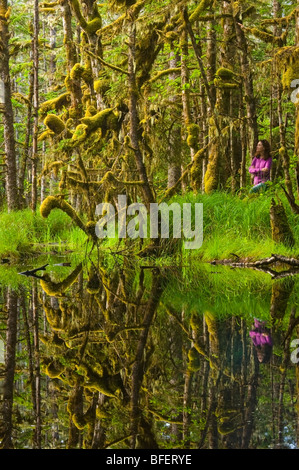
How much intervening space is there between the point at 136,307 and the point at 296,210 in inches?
247

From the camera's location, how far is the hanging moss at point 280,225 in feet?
34.1

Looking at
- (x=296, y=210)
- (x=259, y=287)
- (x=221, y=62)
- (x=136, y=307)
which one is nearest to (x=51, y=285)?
→ (x=136, y=307)

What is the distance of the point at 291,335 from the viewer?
4262 mm

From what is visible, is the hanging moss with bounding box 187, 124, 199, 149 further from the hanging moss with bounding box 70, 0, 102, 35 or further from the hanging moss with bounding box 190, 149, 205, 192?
the hanging moss with bounding box 70, 0, 102, 35

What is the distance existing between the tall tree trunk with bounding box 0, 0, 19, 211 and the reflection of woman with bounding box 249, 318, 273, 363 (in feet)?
45.2

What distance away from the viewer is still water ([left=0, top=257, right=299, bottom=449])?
2500 mm

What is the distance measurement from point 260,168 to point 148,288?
21.9 ft

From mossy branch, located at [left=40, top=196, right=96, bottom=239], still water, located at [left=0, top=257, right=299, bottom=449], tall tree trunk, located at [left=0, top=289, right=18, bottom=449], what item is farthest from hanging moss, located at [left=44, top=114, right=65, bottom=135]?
tall tree trunk, located at [left=0, top=289, right=18, bottom=449]

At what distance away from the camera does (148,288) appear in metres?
7.36

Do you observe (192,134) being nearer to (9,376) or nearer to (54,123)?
(54,123)

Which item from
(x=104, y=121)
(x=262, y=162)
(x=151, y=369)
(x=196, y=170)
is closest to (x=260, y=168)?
(x=262, y=162)

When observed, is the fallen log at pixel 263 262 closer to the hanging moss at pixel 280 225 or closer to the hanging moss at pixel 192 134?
the hanging moss at pixel 280 225

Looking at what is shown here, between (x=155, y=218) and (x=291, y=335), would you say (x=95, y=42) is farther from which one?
(x=291, y=335)
